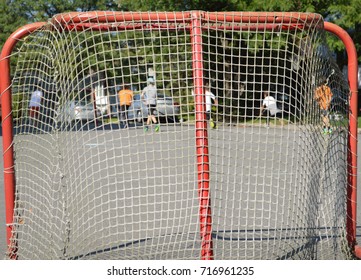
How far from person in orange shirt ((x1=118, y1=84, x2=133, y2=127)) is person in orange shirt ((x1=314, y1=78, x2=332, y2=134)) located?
62.0 inches

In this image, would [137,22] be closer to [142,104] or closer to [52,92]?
[52,92]

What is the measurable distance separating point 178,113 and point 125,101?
477 mm

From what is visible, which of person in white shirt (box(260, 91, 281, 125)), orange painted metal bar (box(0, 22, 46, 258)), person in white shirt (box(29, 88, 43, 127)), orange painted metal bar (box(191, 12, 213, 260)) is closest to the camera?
orange painted metal bar (box(191, 12, 213, 260))

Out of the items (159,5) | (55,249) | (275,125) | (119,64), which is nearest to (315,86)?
(275,125)

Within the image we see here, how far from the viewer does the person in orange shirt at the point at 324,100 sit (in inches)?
237

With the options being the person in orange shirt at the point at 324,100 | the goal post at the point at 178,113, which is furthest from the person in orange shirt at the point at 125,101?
the person in orange shirt at the point at 324,100

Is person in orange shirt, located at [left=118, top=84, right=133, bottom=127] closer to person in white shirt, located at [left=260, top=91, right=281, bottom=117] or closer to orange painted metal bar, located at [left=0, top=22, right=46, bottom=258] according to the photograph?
orange painted metal bar, located at [left=0, top=22, right=46, bottom=258]

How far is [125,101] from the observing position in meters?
6.16

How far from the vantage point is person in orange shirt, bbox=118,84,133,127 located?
602cm

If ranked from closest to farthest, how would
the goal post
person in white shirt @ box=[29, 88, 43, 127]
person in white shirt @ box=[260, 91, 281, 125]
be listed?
1. the goal post
2. person in white shirt @ box=[260, 91, 281, 125]
3. person in white shirt @ box=[29, 88, 43, 127]

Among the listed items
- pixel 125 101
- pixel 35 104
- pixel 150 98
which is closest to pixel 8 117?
pixel 35 104

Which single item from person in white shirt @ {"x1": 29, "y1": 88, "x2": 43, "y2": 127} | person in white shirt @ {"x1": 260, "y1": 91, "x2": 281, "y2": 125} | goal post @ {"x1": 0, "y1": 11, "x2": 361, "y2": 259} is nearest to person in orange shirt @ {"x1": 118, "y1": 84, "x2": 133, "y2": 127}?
goal post @ {"x1": 0, "y1": 11, "x2": 361, "y2": 259}

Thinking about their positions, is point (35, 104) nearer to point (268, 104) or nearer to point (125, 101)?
point (125, 101)
